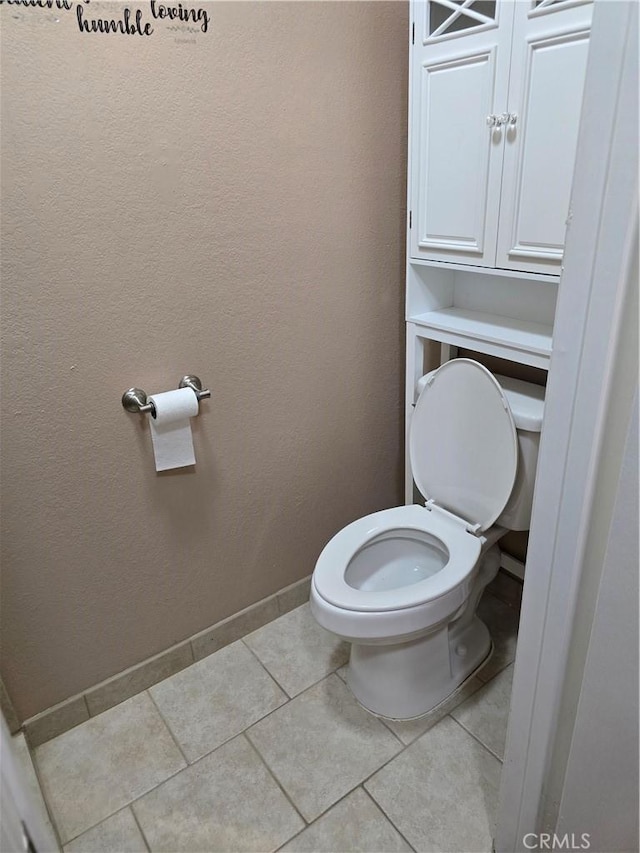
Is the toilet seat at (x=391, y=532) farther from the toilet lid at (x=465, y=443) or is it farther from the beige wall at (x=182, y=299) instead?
the beige wall at (x=182, y=299)

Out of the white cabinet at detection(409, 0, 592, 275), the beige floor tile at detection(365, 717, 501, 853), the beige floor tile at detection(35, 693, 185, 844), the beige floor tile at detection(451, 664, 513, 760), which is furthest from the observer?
the beige floor tile at detection(451, 664, 513, 760)

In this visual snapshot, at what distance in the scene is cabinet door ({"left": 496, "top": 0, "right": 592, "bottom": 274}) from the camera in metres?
1.15

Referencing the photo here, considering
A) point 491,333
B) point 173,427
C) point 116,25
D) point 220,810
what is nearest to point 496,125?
point 491,333

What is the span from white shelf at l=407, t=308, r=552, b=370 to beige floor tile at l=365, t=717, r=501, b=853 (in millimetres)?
994

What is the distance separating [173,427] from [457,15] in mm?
1189

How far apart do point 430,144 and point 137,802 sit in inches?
70.9

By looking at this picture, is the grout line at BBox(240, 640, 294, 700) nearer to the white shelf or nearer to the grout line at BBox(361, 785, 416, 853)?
the grout line at BBox(361, 785, 416, 853)

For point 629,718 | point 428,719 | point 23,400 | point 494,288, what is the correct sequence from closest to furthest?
1. point 629,718
2. point 23,400
3. point 428,719
4. point 494,288

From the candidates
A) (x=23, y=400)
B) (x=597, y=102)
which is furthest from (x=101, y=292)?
(x=597, y=102)

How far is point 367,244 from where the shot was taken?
1698mm

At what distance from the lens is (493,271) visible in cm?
144

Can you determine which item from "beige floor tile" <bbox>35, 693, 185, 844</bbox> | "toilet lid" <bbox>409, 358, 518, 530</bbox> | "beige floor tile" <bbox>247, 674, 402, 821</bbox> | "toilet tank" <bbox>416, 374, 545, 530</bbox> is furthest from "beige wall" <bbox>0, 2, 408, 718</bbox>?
"toilet tank" <bbox>416, 374, 545, 530</bbox>

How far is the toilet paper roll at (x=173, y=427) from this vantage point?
→ 1.41m

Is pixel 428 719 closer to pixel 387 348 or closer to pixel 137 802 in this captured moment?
pixel 137 802
